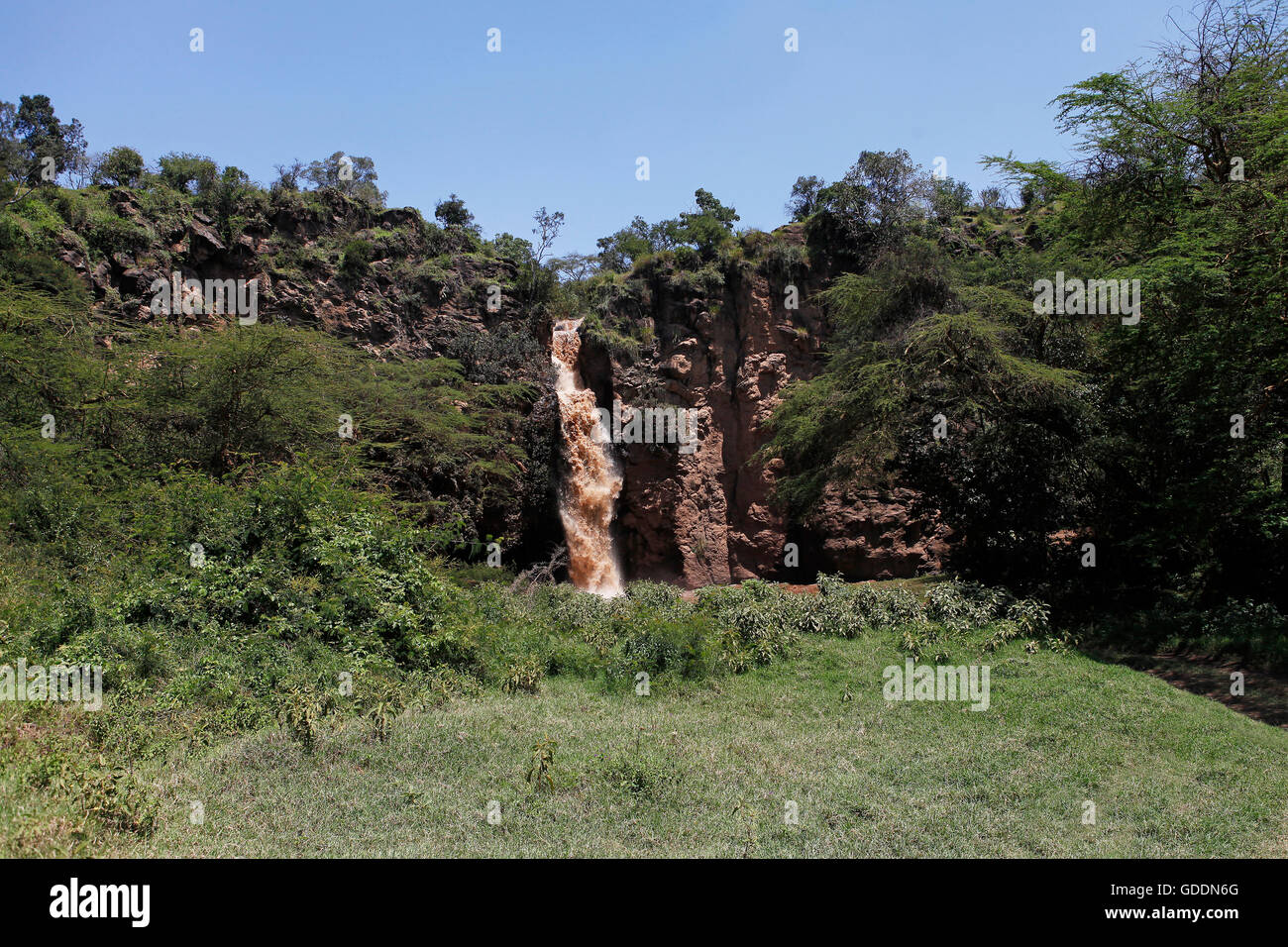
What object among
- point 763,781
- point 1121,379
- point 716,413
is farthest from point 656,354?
point 763,781

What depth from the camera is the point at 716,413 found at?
25266mm

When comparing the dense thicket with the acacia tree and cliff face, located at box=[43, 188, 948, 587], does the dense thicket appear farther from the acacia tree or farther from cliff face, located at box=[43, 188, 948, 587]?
the acacia tree

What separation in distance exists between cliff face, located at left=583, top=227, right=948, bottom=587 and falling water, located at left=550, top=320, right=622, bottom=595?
1.74ft

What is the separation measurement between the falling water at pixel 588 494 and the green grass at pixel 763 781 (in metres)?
14.8

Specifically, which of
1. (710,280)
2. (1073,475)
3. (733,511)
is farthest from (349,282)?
(1073,475)

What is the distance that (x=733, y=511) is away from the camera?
993 inches

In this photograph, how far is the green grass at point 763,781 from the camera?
5594 millimetres

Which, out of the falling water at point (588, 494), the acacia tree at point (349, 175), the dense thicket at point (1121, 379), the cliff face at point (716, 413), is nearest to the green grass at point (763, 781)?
the dense thicket at point (1121, 379)

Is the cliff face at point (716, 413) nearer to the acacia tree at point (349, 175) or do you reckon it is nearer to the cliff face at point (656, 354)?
the cliff face at point (656, 354)

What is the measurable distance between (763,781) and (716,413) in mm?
18975

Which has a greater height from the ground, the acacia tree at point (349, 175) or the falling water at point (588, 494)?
the acacia tree at point (349, 175)

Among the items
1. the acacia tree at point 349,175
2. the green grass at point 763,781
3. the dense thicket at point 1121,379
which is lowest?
the green grass at point 763,781

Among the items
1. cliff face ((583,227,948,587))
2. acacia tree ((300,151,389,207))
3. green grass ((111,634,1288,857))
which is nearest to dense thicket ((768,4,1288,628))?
green grass ((111,634,1288,857))
